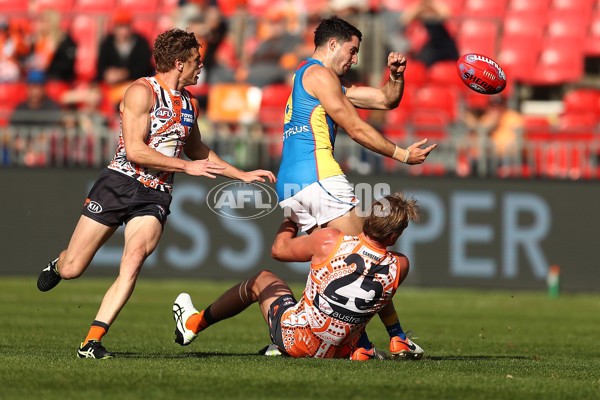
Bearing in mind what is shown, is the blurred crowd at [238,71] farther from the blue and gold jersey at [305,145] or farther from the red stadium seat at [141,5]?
the blue and gold jersey at [305,145]

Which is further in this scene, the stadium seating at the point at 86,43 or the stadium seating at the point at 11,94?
the stadium seating at the point at 86,43

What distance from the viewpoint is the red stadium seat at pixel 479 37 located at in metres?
21.8

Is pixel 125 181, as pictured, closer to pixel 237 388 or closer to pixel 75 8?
pixel 237 388

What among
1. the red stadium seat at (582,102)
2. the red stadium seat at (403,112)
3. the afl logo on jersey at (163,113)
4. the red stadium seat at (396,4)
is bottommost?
the red stadium seat at (403,112)

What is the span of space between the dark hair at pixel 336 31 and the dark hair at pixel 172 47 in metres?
1.01

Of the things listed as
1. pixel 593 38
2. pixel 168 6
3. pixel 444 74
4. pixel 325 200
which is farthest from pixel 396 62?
pixel 168 6

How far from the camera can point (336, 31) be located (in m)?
9.23

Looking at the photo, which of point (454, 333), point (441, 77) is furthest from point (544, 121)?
point (454, 333)

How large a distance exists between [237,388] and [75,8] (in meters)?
19.0

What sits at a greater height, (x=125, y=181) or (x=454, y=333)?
(x=125, y=181)

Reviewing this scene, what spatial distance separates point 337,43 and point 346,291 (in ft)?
6.79

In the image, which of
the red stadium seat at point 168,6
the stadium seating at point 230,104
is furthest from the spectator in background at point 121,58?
the red stadium seat at point 168,6

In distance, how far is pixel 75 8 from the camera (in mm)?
24953

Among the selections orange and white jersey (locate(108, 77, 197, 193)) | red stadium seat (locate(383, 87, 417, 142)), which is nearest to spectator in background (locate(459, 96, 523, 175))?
red stadium seat (locate(383, 87, 417, 142))
